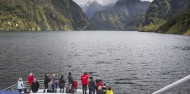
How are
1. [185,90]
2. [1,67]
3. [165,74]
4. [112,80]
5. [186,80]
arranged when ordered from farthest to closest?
[1,67] < [165,74] < [112,80] < [185,90] < [186,80]

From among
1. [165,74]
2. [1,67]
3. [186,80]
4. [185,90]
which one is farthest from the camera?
[1,67]

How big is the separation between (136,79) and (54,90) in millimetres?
31989

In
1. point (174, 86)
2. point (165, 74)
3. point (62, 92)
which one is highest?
point (174, 86)

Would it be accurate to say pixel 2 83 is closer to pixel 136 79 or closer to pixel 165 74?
pixel 136 79

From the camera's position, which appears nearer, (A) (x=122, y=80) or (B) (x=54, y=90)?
(B) (x=54, y=90)

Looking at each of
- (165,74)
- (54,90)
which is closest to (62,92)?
(54,90)

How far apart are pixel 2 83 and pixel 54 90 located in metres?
24.5

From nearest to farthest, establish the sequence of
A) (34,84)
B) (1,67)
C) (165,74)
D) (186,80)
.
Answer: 1. (186,80)
2. (34,84)
3. (165,74)
4. (1,67)

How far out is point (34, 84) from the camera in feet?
108

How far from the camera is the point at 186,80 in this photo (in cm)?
460

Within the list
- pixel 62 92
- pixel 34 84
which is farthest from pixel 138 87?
pixel 34 84

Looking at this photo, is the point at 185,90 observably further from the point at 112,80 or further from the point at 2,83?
the point at 2,83

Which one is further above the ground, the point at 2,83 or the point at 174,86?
the point at 174,86

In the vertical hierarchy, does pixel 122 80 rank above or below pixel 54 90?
below
